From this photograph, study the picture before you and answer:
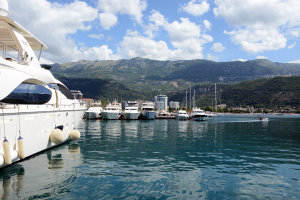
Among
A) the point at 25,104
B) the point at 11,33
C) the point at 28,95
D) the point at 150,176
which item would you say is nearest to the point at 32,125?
the point at 25,104

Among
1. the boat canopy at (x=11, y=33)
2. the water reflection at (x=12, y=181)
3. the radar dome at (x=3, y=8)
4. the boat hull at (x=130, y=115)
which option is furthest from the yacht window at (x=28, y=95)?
the boat hull at (x=130, y=115)

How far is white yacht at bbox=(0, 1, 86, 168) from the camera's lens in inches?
509

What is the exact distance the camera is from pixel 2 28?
56.6ft

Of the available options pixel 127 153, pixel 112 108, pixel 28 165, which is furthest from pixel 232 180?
pixel 112 108

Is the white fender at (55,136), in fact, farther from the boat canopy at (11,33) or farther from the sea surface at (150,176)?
the boat canopy at (11,33)

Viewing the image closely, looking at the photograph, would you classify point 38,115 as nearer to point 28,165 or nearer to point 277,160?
point 28,165

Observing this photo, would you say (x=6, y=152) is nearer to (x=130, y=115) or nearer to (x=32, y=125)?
(x=32, y=125)

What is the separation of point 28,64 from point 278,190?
57.9 ft

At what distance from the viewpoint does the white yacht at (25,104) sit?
42.4 feet

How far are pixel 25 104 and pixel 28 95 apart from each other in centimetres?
89

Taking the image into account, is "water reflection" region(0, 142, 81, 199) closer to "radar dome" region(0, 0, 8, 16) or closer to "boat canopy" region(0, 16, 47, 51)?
"boat canopy" region(0, 16, 47, 51)

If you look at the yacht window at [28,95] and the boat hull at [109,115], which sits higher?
the yacht window at [28,95]

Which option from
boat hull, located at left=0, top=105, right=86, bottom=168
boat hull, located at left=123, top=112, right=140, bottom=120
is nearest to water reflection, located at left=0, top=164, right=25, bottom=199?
boat hull, located at left=0, top=105, right=86, bottom=168

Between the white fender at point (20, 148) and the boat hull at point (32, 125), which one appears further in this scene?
the white fender at point (20, 148)
